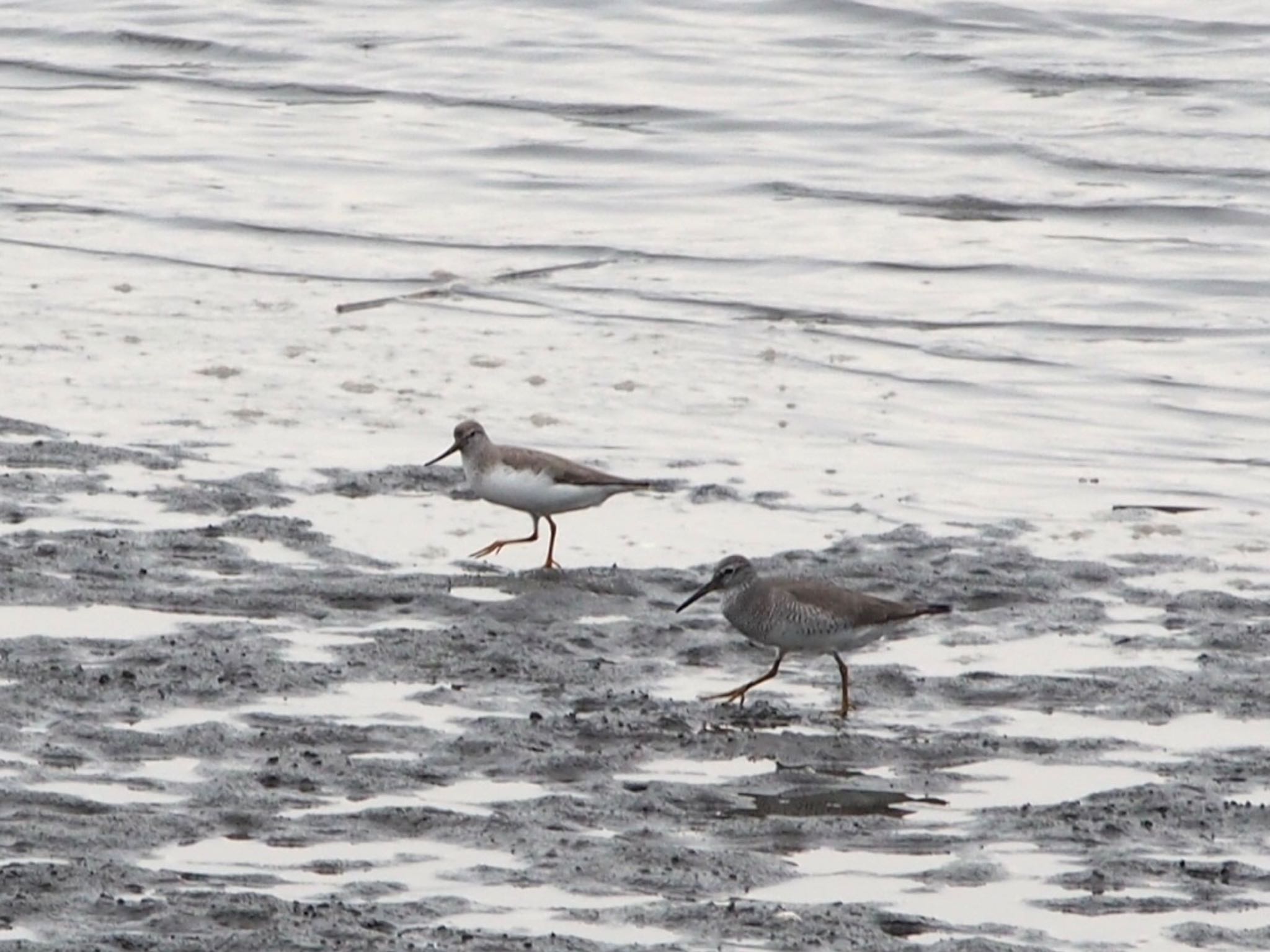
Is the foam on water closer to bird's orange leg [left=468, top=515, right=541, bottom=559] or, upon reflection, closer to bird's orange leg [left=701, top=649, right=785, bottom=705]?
bird's orange leg [left=468, top=515, right=541, bottom=559]

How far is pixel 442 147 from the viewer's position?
20.8 m

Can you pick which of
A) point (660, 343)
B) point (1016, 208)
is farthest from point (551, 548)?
point (1016, 208)

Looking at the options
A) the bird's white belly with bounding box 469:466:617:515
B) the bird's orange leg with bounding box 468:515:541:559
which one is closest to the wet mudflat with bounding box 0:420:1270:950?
the bird's orange leg with bounding box 468:515:541:559

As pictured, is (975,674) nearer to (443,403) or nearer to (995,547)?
(995,547)

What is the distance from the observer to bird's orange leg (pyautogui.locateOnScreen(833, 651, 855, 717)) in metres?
8.69

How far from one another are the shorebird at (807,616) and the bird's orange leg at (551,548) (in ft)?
4.42

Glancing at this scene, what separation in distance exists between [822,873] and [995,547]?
12.1 feet

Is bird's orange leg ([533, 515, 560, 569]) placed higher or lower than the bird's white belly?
lower

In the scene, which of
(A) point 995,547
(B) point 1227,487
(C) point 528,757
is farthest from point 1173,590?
(C) point 528,757

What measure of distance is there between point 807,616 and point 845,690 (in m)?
0.30

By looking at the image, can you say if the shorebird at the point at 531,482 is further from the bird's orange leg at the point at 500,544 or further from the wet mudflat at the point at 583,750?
the wet mudflat at the point at 583,750

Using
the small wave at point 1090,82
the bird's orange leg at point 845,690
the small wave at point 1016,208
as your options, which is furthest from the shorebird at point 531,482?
the small wave at point 1090,82


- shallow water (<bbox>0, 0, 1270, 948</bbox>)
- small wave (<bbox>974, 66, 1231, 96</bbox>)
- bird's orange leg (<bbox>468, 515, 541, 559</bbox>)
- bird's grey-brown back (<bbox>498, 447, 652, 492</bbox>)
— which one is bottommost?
bird's orange leg (<bbox>468, 515, 541, 559</bbox>)

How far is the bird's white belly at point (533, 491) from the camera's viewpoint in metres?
10.6
